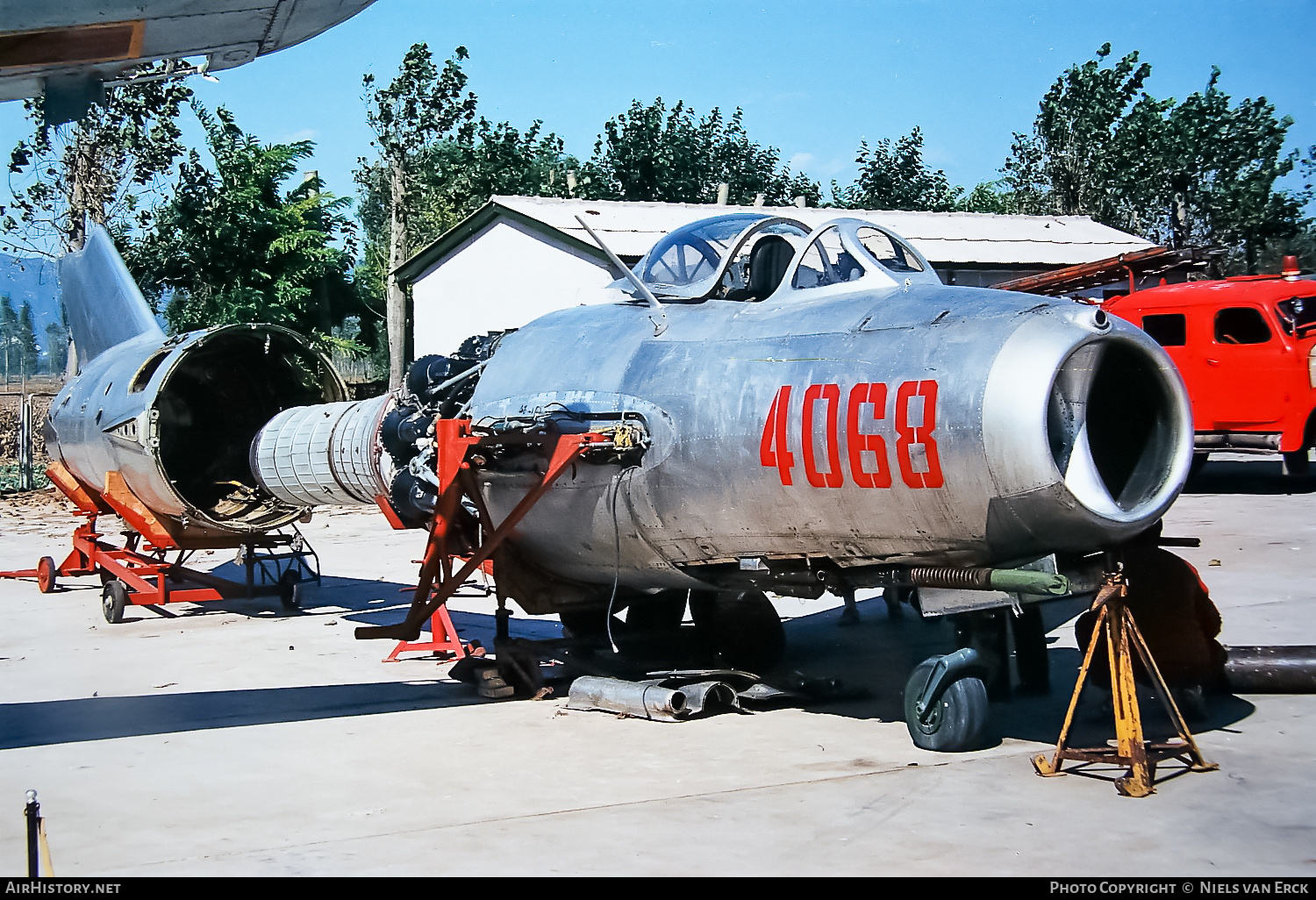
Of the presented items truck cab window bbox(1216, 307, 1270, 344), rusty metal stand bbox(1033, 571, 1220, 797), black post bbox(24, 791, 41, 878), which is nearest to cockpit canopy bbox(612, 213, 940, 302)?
rusty metal stand bbox(1033, 571, 1220, 797)

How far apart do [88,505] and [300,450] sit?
5.40 m

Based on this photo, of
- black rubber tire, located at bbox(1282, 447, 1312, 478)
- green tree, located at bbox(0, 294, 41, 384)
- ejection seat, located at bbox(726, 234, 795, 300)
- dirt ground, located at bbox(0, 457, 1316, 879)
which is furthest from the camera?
green tree, located at bbox(0, 294, 41, 384)

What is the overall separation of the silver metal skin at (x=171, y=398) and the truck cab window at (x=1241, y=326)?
498 inches

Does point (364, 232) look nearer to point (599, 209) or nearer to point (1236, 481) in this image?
point (599, 209)

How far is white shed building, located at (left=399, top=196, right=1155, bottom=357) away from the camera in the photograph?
2847cm

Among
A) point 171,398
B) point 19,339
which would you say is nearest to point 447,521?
point 171,398

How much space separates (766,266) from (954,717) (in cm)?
307

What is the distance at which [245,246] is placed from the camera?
32.9 meters

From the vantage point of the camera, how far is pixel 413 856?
5.36 meters

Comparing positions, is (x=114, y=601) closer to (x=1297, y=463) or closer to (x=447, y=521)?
(x=447, y=521)

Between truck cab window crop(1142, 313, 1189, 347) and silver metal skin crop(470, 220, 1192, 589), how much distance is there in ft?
41.9

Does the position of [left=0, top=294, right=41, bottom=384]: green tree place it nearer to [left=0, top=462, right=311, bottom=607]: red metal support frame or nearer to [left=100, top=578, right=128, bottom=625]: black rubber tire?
[left=0, top=462, right=311, bottom=607]: red metal support frame

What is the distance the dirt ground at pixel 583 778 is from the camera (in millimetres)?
5250
